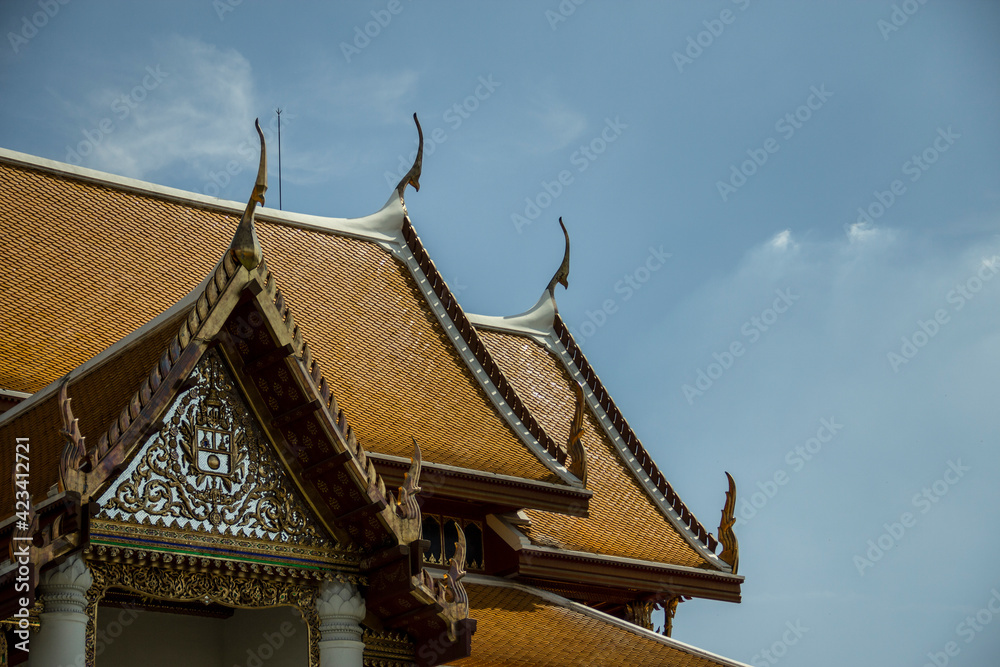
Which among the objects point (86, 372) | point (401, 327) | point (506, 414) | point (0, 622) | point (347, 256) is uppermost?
point (347, 256)

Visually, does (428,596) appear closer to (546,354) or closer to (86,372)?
(86,372)

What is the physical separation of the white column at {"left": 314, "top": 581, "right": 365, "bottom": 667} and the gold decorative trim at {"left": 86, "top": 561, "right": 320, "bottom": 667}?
5 cm

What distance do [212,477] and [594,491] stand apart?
25.8 feet

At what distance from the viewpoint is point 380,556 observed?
9.08m

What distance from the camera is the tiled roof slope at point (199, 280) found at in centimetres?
1325

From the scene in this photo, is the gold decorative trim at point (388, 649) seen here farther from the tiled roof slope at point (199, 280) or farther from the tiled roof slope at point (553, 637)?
the tiled roof slope at point (199, 280)

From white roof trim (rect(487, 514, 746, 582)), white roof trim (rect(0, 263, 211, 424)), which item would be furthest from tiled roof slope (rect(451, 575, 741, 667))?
white roof trim (rect(0, 263, 211, 424))

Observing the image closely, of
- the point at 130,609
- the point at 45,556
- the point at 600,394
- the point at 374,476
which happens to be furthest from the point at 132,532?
the point at 600,394

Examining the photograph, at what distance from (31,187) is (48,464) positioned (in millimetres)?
6549

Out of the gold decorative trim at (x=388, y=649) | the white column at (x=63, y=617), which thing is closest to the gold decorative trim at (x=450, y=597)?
the gold decorative trim at (x=388, y=649)

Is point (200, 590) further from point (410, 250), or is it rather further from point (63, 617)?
point (410, 250)

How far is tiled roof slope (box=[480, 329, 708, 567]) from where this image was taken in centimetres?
1506

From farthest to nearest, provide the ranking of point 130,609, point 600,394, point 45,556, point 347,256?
1. point 600,394
2. point 347,256
3. point 130,609
4. point 45,556

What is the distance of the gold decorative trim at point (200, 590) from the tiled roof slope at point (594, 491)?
532 cm
